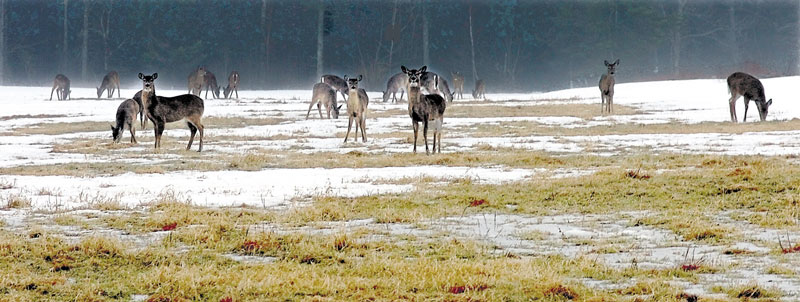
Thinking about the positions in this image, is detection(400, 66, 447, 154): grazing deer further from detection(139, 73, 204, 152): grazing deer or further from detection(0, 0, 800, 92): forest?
detection(0, 0, 800, 92): forest

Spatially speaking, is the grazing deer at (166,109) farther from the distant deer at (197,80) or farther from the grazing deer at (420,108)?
the distant deer at (197,80)

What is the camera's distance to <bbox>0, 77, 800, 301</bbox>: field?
705 centimetres

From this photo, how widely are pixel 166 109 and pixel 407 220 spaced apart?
450 inches

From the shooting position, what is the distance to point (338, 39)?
73.0m

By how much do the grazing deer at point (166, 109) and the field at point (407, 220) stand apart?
0.64 metres

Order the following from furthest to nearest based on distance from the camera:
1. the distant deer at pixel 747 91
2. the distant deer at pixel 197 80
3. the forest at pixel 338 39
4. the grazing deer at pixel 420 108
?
the forest at pixel 338 39 → the distant deer at pixel 197 80 → the distant deer at pixel 747 91 → the grazing deer at pixel 420 108

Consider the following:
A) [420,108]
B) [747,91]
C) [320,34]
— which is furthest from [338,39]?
[420,108]

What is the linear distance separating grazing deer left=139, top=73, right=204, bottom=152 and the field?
64 cm

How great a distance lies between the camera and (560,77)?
2972 inches

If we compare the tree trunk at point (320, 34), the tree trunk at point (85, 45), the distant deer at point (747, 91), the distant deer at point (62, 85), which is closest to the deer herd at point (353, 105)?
the distant deer at point (747, 91)

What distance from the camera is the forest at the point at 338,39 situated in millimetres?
72188

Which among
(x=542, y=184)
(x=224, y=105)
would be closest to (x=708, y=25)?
(x=224, y=105)

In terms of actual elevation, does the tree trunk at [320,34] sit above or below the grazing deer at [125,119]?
above

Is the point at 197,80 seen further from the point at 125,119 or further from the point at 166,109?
the point at 166,109
